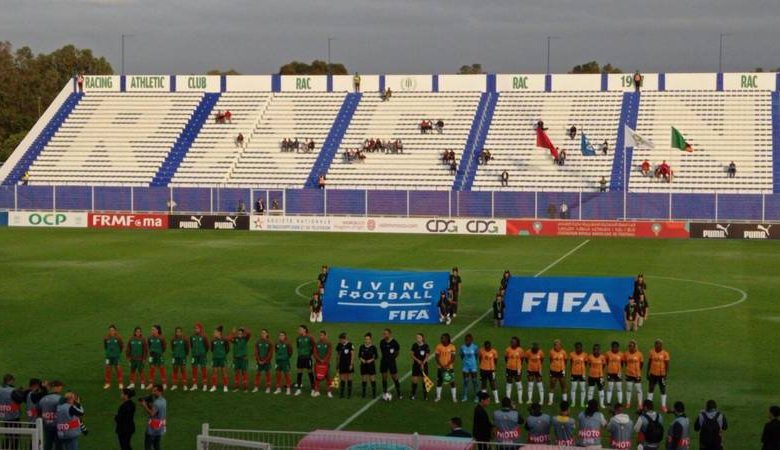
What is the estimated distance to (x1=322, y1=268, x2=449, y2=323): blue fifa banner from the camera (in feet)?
102

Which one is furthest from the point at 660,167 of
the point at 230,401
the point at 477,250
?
the point at 230,401

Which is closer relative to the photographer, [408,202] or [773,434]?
[773,434]

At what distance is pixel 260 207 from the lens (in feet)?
211

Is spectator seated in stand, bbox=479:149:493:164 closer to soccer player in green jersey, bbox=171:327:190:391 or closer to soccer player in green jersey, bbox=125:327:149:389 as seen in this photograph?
soccer player in green jersey, bbox=171:327:190:391

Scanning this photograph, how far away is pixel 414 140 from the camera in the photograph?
2837 inches

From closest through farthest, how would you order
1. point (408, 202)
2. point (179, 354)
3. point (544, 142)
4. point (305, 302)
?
point (179, 354) < point (305, 302) < point (408, 202) < point (544, 142)

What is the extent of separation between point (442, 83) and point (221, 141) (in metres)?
15.6

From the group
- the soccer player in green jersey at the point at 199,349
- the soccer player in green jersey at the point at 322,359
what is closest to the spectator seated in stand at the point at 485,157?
the soccer player in green jersey at the point at 199,349

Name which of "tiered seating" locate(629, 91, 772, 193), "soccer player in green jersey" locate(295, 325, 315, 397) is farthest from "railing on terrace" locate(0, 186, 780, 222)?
"soccer player in green jersey" locate(295, 325, 315, 397)

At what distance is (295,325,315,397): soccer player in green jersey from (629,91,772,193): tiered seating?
44.4 metres

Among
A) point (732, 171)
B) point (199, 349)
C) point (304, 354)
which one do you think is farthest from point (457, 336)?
point (732, 171)

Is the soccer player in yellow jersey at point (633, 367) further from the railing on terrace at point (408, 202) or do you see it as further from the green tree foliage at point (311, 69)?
the green tree foliage at point (311, 69)

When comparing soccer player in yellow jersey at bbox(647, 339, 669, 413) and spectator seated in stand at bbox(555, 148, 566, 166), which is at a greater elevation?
spectator seated in stand at bbox(555, 148, 566, 166)

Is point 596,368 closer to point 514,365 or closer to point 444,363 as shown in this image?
point 514,365
